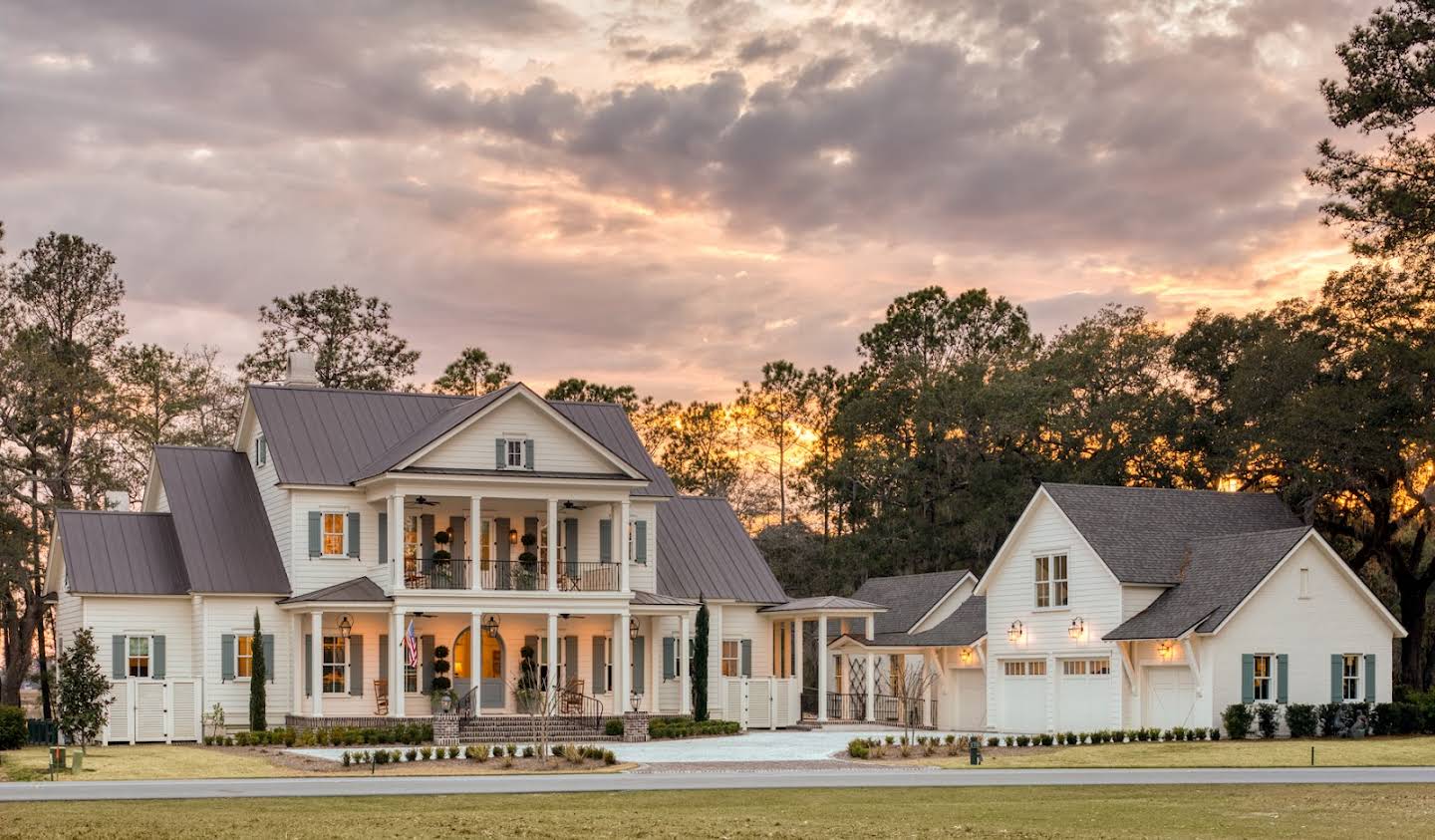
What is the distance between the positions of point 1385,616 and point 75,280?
42472mm

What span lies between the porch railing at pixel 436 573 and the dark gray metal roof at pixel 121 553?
561cm

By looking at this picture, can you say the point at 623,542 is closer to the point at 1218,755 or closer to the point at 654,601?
the point at 654,601

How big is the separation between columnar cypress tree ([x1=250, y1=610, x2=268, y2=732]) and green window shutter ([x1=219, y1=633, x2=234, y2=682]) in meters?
0.89

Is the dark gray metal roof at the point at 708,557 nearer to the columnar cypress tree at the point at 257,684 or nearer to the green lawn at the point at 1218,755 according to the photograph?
the columnar cypress tree at the point at 257,684

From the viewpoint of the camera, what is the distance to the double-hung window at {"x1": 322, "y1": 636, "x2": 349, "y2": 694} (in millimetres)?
45438

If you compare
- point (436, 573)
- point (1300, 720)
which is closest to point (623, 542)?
point (436, 573)

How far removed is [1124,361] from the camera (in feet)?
218

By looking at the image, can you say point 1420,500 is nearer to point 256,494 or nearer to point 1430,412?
point 1430,412

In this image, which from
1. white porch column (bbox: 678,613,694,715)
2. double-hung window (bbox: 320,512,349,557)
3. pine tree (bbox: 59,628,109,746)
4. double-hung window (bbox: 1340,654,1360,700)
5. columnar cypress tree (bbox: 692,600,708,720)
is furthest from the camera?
white porch column (bbox: 678,613,694,715)

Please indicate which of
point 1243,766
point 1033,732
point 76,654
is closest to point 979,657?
point 1033,732

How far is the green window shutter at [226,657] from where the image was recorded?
4459 centimetres

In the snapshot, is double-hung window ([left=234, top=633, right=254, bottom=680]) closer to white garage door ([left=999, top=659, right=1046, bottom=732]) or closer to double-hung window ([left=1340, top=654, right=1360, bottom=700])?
white garage door ([left=999, top=659, right=1046, bottom=732])

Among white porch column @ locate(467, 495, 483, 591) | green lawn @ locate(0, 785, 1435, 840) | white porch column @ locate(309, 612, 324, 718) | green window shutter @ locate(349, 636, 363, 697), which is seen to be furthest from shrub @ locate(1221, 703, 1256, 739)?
white porch column @ locate(309, 612, 324, 718)

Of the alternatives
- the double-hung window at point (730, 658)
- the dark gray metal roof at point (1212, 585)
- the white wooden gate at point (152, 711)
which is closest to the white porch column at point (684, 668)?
the double-hung window at point (730, 658)
